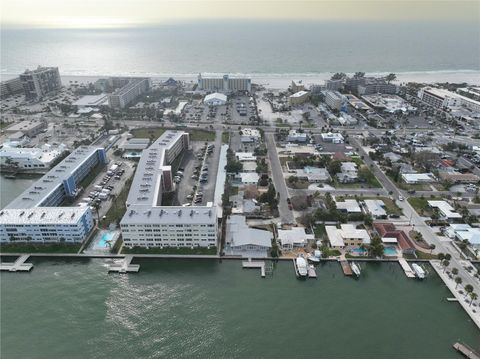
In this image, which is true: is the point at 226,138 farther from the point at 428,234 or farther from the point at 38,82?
the point at 38,82

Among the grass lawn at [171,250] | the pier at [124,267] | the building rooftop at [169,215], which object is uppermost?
the building rooftop at [169,215]

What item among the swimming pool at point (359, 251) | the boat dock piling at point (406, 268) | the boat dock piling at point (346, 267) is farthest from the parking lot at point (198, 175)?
the boat dock piling at point (406, 268)

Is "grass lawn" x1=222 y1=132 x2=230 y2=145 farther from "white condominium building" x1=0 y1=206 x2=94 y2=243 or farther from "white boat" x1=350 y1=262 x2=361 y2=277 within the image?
"white boat" x1=350 y1=262 x2=361 y2=277

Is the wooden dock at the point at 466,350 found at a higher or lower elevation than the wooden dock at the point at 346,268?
lower

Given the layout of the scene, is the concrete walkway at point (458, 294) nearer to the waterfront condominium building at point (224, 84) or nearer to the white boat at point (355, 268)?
the white boat at point (355, 268)

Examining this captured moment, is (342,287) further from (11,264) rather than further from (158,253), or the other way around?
(11,264)

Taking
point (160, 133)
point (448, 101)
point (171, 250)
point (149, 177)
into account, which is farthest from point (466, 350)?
point (448, 101)

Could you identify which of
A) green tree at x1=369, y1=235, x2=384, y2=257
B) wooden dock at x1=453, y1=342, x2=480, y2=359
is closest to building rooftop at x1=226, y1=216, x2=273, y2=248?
green tree at x1=369, y1=235, x2=384, y2=257
